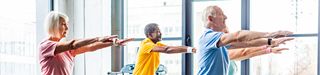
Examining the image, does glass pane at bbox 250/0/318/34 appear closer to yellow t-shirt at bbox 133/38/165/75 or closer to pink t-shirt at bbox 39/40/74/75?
yellow t-shirt at bbox 133/38/165/75

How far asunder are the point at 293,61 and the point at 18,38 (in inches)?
125

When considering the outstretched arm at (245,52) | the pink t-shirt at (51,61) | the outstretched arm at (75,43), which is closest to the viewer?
the outstretched arm at (75,43)

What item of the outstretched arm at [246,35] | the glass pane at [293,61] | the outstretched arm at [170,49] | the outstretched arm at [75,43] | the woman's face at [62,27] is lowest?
the glass pane at [293,61]

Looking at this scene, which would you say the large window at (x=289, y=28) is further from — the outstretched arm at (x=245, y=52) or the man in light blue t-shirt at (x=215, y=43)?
the man in light blue t-shirt at (x=215, y=43)

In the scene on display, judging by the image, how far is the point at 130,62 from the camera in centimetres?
616

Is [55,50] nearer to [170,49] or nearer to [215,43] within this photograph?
[215,43]

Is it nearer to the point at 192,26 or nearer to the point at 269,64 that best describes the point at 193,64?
the point at 192,26

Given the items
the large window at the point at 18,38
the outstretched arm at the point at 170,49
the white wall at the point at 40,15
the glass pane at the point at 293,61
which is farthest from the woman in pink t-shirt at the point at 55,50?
the glass pane at the point at 293,61

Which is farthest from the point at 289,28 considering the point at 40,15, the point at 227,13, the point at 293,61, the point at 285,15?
the point at 40,15

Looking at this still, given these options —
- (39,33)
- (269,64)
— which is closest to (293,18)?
(269,64)

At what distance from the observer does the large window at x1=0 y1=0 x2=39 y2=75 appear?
493cm

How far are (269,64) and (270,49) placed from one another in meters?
1.07

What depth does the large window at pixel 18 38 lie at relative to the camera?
194 inches

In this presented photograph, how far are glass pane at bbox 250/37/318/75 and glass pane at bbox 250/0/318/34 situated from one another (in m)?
0.16
